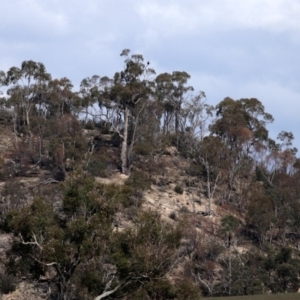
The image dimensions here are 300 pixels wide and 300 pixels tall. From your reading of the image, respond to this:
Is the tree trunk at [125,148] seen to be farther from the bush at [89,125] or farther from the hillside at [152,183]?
the bush at [89,125]

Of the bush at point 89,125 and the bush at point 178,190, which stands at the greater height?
the bush at point 89,125

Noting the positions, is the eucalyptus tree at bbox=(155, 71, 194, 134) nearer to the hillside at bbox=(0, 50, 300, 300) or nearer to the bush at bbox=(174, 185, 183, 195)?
the hillside at bbox=(0, 50, 300, 300)

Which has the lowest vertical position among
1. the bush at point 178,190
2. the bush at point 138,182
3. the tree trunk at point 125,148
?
the bush at point 178,190

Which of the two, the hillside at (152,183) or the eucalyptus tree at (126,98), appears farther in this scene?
the eucalyptus tree at (126,98)

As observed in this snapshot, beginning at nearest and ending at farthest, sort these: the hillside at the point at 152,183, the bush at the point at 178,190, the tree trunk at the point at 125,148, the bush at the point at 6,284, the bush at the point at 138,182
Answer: the hillside at the point at 152,183
the bush at the point at 6,284
the bush at the point at 138,182
the bush at the point at 178,190
the tree trunk at the point at 125,148

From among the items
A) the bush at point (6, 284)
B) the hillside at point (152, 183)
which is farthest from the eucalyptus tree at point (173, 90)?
the bush at point (6, 284)

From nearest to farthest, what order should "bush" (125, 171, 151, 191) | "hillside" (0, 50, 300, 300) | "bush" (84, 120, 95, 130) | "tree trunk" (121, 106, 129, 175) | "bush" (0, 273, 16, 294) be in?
"hillside" (0, 50, 300, 300) → "bush" (0, 273, 16, 294) → "bush" (125, 171, 151, 191) → "tree trunk" (121, 106, 129, 175) → "bush" (84, 120, 95, 130)

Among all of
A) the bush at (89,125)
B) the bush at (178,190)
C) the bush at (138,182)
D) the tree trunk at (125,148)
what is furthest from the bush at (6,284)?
the bush at (89,125)

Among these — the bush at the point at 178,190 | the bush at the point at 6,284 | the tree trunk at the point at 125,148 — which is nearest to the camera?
the bush at the point at 6,284

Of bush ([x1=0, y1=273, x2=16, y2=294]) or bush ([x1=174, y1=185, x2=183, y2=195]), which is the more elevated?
bush ([x1=174, y1=185, x2=183, y2=195])

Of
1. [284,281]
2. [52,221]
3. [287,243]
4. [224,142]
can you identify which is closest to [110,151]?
[224,142]

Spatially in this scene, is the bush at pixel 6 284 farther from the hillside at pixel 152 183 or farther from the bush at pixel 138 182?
the bush at pixel 138 182

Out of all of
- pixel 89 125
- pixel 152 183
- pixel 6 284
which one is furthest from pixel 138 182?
pixel 89 125

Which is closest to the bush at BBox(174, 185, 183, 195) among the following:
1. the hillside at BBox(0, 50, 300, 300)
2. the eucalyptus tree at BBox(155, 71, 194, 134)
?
the hillside at BBox(0, 50, 300, 300)
